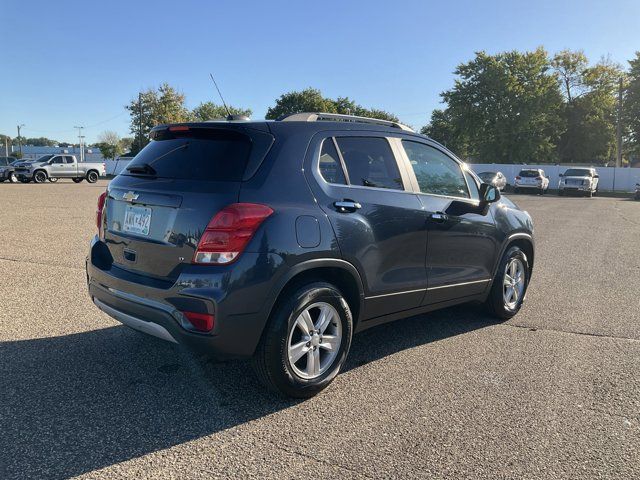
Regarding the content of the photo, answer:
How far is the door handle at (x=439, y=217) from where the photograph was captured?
4.25 m

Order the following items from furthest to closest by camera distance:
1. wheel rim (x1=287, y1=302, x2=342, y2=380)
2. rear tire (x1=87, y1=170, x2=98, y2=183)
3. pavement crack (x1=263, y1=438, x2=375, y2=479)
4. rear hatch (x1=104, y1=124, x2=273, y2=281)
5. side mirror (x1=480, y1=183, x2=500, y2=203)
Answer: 1. rear tire (x1=87, y1=170, x2=98, y2=183)
2. side mirror (x1=480, y1=183, x2=500, y2=203)
3. wheel rim (x1=287, y1=302, x2=342, y2=380)
4. rear hatch (x1=104, y1=124, x2=273, y2=281)
5. pavement crack (x1=263, y1=438, x2=375, y2=479)

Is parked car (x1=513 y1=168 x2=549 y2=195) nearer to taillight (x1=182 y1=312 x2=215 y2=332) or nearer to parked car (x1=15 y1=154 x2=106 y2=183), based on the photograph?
parked car (x1=15 y1=154 x2=106 y2=183)

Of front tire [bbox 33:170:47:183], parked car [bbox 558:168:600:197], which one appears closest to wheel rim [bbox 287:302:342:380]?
front tire [bbox 33:170:47:183]

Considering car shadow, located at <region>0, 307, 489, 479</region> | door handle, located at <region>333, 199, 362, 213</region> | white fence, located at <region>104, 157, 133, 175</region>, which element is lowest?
car shadow, located at <region>0, 307, 489, 479</region>

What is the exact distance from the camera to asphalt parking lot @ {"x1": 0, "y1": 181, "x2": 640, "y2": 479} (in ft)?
9.03

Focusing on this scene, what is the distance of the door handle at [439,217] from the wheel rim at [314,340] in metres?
1.25

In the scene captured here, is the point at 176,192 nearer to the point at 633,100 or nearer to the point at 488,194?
the point at 488,194

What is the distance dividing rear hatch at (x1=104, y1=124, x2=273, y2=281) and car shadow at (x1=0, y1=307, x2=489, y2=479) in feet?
2.74

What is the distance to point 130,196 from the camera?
3.55 metres

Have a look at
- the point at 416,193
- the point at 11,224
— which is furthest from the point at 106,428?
the point at 11,224

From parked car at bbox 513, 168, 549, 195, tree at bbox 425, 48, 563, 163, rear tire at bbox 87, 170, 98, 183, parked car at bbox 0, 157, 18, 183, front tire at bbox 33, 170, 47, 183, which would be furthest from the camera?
tree at bbox 425, 48, 563, 163

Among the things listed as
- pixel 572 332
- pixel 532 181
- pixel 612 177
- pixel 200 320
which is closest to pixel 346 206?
pixel 200 320

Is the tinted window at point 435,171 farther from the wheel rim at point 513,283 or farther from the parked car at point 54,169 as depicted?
the parked car at point 54,169

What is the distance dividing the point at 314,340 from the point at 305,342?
0.08 metres
